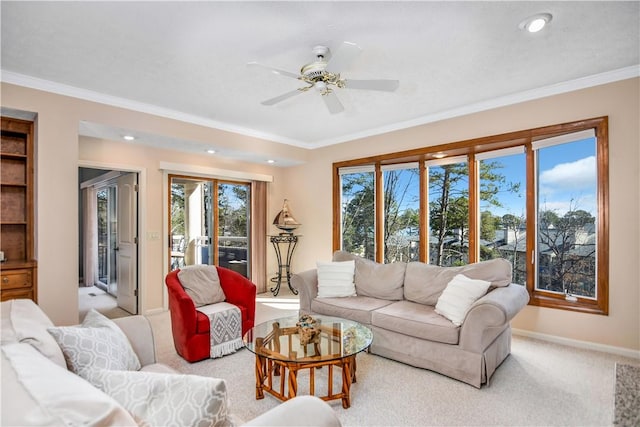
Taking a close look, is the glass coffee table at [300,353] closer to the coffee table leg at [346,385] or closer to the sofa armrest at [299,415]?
the coffee table leg at [346,385]

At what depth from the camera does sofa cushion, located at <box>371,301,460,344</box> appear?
2689mm

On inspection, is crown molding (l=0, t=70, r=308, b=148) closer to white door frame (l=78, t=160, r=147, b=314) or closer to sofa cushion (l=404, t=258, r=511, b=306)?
white door frame (l=78, t=160, r=147, b=314)

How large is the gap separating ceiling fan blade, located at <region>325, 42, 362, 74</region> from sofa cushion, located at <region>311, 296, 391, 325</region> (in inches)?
87.2

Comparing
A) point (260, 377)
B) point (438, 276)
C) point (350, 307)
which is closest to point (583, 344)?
point (438, 276)

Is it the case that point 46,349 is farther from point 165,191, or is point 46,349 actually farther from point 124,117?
point 165,191

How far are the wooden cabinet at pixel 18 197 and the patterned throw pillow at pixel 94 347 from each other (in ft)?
7.28

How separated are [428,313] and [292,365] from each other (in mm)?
1476

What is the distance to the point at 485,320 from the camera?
2.50 m

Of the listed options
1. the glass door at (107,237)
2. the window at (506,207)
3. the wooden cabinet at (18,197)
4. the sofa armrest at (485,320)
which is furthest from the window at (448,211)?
the glass door at (107,237)

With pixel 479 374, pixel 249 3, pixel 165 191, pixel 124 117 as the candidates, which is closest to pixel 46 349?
pixel 249 3

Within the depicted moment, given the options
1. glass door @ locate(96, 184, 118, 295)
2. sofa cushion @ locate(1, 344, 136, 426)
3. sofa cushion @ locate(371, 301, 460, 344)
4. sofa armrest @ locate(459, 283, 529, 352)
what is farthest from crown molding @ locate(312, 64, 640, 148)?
glass door @ locate(96, 184, 118, 295)

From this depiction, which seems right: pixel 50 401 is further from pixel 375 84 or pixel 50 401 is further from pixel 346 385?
pixel 375 84

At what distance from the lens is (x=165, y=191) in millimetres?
4801

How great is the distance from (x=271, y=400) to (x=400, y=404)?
924 mm
